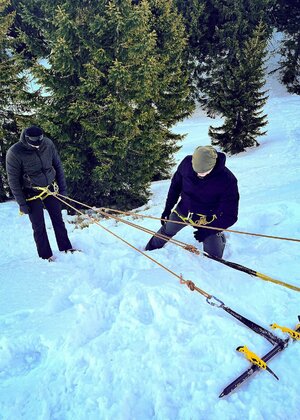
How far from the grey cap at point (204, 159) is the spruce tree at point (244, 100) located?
15.4 meters

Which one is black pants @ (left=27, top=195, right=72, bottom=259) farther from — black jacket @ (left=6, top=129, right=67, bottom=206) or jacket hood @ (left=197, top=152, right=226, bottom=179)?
jacket hood @ (left=197, top=152, right=226, bottom=179)

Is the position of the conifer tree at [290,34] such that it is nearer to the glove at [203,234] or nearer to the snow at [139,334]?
the snow at [139,334]

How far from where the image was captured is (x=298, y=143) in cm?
1698

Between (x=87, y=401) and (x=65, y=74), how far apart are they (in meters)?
9.82

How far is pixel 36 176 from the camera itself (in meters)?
5.35

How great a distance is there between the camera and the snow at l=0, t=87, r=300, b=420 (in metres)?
2.97

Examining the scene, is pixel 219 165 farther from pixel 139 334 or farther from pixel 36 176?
pixel 36 176

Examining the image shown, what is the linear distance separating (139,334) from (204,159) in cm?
243

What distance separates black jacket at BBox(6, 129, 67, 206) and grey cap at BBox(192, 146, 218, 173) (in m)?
2.49

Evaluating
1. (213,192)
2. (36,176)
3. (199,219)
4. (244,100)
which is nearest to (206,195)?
(213,192)

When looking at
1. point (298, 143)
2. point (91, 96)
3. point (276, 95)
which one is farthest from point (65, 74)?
point (276, 95)

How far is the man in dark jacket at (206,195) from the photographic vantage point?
4.58 metres

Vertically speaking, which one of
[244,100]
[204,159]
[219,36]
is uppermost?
[219,36]

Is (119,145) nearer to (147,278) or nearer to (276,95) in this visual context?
(147,278)
